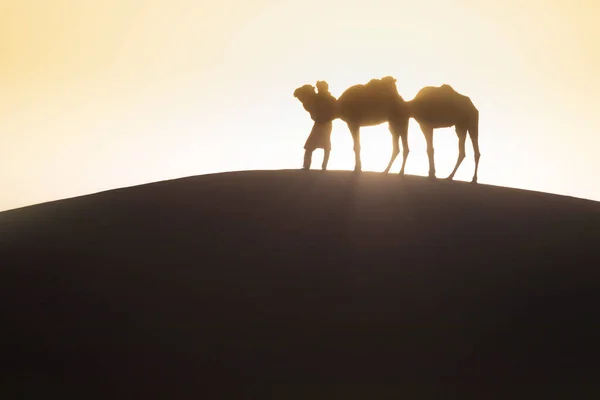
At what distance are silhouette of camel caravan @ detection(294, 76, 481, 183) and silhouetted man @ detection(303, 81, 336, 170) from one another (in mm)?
166

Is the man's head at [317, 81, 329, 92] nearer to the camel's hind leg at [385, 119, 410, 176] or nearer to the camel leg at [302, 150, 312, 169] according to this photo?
the camel leg at [302, 150, 312, 169]

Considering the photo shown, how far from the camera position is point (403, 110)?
47.9ft

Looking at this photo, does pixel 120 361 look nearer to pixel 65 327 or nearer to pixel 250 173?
pixel 65 327

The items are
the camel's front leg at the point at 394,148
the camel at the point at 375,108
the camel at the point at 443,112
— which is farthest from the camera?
the camel's front leg at the point at 394,148

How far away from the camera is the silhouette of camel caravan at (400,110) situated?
47.4 ft

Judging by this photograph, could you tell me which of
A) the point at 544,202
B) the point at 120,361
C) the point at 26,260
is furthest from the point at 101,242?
the point at 544,202

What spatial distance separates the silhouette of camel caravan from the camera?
14.4 meters

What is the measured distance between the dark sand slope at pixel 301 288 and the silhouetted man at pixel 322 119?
117 centimetres

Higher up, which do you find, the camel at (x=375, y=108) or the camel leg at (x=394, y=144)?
the camel at (x=375, y=108)

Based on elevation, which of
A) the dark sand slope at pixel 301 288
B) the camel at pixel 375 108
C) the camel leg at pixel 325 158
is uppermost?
the camel at pixel 375 108

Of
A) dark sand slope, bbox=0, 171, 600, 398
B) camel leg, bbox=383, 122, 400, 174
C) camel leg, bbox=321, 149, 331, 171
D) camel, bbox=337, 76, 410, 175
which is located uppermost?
camel, bbox=337, 76, 410, 175

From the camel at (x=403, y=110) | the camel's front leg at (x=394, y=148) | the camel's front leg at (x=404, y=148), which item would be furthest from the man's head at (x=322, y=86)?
the camel's front leg at (x=404, y=148)

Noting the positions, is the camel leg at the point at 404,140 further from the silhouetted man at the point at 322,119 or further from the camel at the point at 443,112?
the silhouetted man at the point at 322,119

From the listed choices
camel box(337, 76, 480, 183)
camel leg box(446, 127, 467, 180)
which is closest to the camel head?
camel box(337, 76, 480, 183)
